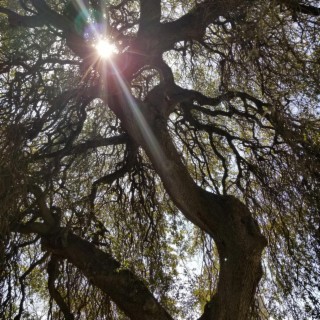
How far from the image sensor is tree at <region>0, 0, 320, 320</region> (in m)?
4.50

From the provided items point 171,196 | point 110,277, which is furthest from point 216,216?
point 110,277

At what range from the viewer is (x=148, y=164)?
272 inches

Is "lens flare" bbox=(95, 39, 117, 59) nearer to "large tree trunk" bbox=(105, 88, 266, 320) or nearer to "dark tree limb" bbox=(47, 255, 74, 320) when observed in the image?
"large tree trunk" bbox=(105, 88, 266, 320)

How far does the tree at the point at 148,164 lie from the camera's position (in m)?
4.50

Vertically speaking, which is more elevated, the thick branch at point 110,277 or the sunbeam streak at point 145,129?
the sunbeam streak at point 145,129

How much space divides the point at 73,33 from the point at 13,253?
2.63 metres

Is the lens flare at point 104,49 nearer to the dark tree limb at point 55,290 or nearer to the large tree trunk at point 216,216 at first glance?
the large tree trunk at point 216,216

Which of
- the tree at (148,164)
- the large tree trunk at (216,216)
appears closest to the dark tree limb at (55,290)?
the tree at (148,164)

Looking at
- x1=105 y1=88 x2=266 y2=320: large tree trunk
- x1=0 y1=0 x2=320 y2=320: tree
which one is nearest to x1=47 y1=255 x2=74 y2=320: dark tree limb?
x1=0 y1=0 x2=320 y2=320: tree

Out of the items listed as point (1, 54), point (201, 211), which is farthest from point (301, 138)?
point (1, 54)

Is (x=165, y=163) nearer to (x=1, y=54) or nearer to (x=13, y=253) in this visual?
(x=13, y=253)

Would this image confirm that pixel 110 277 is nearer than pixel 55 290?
Yes

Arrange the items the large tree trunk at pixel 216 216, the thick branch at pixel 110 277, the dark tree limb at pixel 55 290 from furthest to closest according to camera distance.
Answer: the dark tree limb at pixel 55 290
the thick branch at pixel 110 277
the large tree trunk at pixel 216 216

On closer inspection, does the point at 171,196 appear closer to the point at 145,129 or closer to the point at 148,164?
the point at 145,129
